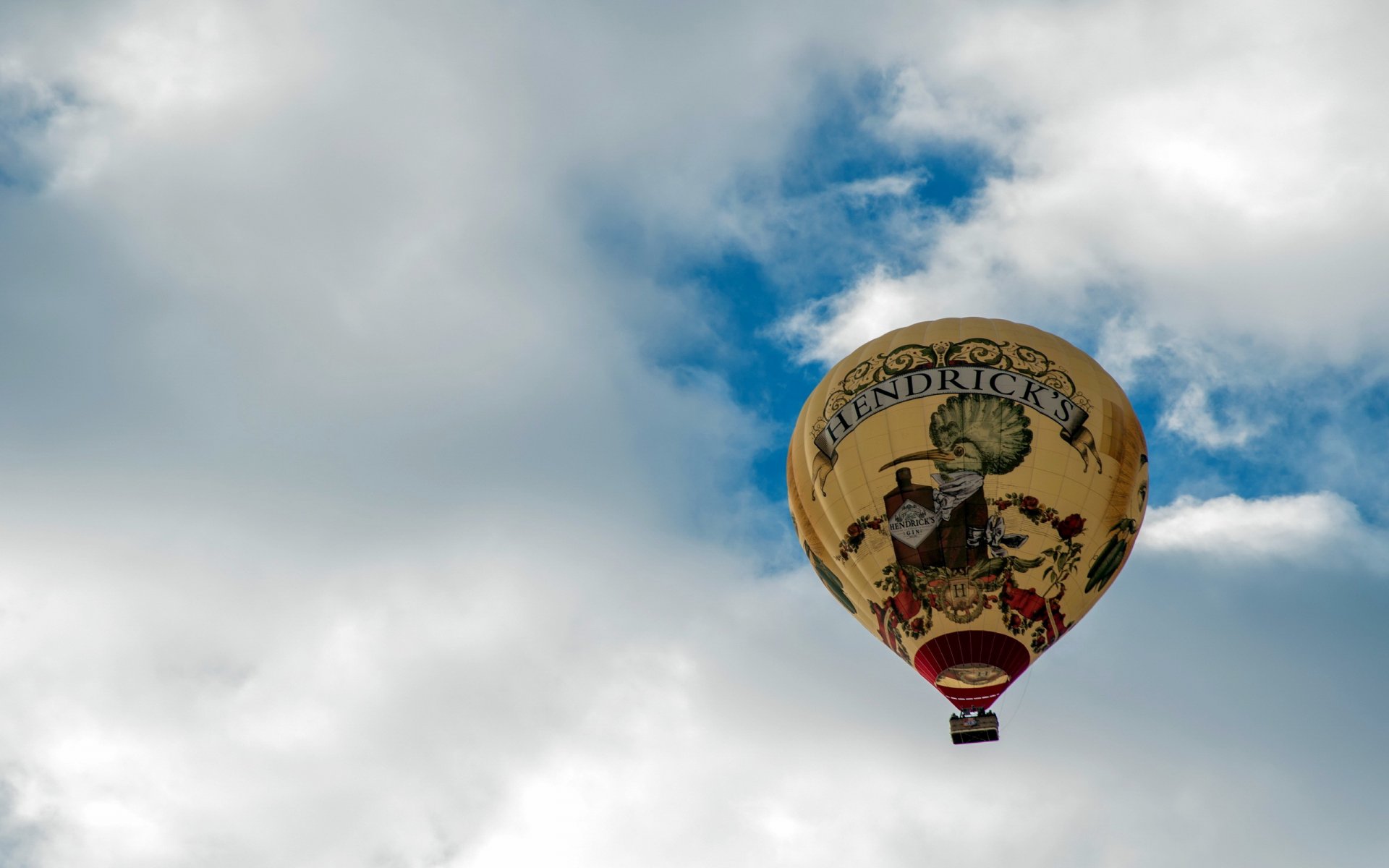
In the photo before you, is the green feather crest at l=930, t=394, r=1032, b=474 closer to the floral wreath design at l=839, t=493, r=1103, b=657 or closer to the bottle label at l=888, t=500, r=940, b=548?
the floral wreath design at l=839, t=493, r=1103, b=657

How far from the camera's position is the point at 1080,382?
50.1 m

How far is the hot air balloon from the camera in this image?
48.4 m

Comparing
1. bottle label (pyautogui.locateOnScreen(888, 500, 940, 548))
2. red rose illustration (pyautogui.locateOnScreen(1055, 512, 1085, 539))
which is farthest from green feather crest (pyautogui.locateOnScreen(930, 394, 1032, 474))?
red rose illustration (pyautogui.locateOnScreen(1055, 512, 1085, 539))

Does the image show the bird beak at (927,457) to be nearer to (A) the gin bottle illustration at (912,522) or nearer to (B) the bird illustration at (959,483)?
(B) the bird illustration at (959,483)

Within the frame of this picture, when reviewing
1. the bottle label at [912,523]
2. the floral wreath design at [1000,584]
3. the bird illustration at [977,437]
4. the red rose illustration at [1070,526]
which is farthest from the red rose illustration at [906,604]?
the red rose illustration at [1070,526]

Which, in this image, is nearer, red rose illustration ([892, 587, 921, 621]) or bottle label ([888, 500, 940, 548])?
bottle label ([888, 500, 940, 548])

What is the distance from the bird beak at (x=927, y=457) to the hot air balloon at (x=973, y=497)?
4cm

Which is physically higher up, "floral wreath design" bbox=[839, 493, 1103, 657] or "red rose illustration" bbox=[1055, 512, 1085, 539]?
"red rose illustration" bbox=[1055, 512, 1085, 539]

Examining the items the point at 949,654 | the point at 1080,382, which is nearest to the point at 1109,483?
the point at 1080,382

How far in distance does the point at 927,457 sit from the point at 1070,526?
13.2 ft

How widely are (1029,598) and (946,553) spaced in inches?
94.5

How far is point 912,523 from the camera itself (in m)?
48.7

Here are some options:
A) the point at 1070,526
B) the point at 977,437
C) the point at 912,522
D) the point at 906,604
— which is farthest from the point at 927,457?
the point at 1070,526

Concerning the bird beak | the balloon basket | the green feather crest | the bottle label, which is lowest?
the balloon basket
